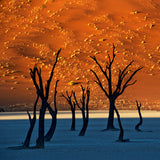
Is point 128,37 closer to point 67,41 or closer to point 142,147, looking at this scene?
point 67,41

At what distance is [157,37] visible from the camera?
88938 mm

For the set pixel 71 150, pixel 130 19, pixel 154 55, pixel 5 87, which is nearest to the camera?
pixel 71 150

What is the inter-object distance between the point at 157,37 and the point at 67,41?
12.9 meters

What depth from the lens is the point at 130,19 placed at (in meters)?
92.2

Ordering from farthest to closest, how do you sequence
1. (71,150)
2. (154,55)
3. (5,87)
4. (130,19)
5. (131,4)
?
(131,4) → (130,19) → (154,55) → (5,87) → (71,150)

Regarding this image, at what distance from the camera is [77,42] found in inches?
3452

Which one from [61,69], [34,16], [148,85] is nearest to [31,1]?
[34,16]

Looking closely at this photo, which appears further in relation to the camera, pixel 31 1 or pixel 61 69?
pixel 31 1

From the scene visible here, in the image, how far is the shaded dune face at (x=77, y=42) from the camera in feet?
260

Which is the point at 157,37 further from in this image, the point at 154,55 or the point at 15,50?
the point at 15,50

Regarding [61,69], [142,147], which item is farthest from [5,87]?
[142,147]

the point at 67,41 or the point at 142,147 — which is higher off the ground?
the point at 67,41

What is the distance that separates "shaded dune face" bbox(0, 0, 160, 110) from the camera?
79.2 m

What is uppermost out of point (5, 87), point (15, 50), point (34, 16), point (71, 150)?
point (34, 16)
